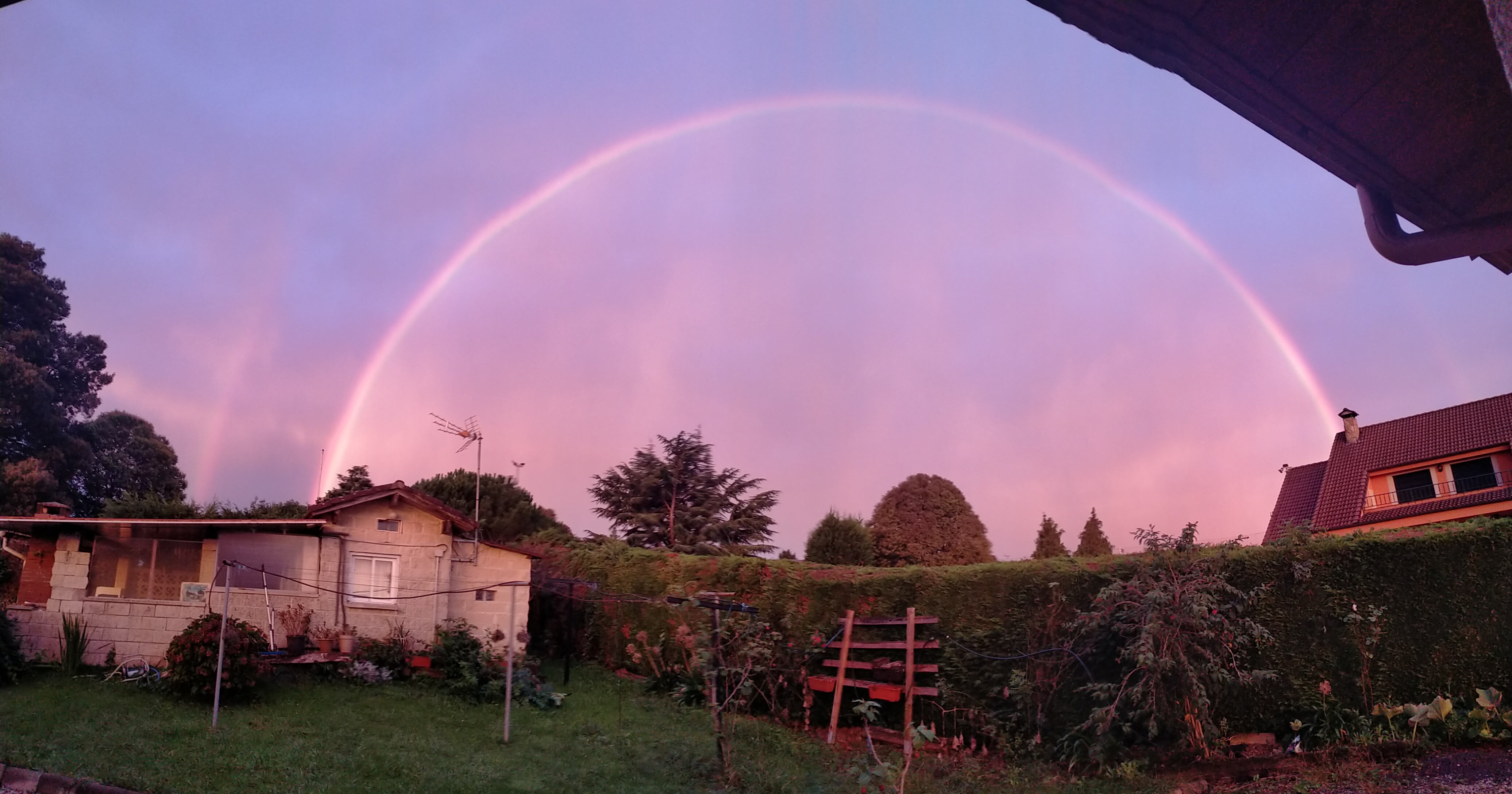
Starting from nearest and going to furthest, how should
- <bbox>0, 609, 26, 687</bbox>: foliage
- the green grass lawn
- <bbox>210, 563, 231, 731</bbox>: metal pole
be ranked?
the green grass lawn, <bbox>210, 563, 231, 731</bbox>: metal pole, <bbox>0, 609, 26, 687</bbox>: foliage

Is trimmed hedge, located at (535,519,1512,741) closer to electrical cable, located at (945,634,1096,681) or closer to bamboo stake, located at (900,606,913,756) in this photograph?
electrical cable, located at (945,634,1096,681)

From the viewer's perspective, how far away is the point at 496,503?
30.1 m

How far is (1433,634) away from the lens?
9.59 meters

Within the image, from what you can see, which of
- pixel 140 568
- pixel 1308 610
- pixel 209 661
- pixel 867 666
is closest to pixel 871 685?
pixel 867 666

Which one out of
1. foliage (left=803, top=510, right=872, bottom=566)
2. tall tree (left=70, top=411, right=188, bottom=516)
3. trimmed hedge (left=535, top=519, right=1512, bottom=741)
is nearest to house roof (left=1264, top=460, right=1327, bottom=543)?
foliage (left=803, top=510, right=872, bottom=566)

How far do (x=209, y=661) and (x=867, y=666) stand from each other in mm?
9213

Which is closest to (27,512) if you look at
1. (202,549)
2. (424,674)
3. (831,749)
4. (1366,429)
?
(202,549)

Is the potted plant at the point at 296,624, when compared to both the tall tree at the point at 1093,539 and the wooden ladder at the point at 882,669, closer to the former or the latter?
the wooden ladder at the point at 882,669

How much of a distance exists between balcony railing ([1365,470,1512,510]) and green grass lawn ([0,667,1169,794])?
18.3 m

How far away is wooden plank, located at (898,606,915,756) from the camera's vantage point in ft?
38.9

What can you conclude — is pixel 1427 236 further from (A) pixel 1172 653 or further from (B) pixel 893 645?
(B) pixel 893 645

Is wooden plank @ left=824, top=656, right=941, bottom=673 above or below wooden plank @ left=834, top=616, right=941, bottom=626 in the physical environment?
below

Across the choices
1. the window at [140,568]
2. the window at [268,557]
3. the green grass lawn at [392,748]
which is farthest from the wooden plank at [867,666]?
the window at [140,568]

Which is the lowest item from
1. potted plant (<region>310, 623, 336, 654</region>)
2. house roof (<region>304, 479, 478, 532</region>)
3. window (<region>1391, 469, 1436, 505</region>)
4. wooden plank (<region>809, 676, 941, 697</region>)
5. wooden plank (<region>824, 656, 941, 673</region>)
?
wooden plank (<region>809, 676, 941, 697</region>)
